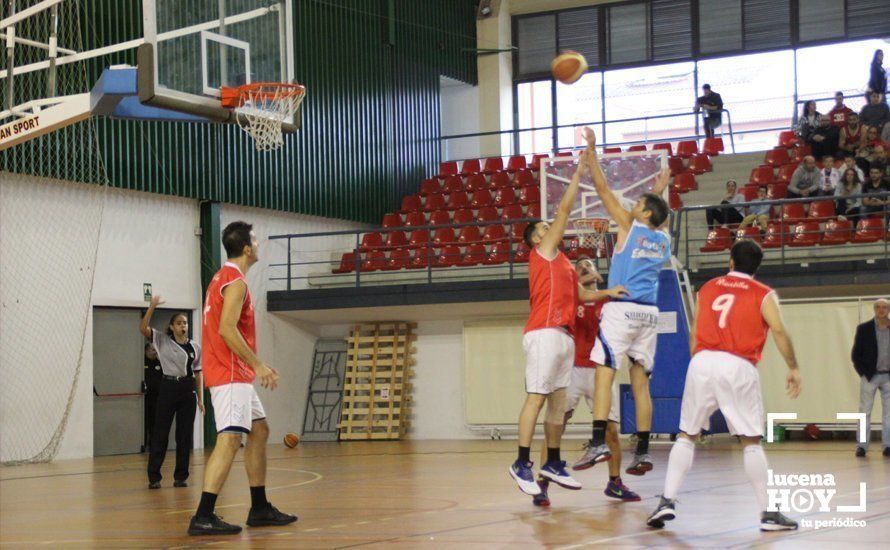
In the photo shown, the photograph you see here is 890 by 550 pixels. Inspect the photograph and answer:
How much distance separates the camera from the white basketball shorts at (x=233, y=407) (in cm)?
734

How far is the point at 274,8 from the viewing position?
13617 millimetres

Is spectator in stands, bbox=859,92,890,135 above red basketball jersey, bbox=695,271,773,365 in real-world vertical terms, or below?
above

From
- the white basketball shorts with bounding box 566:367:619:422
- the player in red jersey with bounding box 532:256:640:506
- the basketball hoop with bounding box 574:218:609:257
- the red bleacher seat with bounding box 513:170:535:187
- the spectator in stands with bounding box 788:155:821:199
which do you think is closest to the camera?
the player in red jersey with bounding box 532:256:640:506

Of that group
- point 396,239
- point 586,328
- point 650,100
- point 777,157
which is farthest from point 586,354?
point 650,100

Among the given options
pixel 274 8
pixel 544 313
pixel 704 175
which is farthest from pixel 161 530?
pixel 704 175

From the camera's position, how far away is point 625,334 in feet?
28.1

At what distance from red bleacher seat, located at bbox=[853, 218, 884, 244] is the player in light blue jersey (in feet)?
33.1

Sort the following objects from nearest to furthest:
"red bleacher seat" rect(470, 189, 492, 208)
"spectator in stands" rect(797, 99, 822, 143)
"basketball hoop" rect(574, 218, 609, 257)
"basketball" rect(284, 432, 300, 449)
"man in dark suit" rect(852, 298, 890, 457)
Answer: "man in dark suit" rect(852, 298, 890, 457) < "basketball hoop" rect(574, 218, 609, 257) < "basketball" rect(284, 432, 300, 449) < "spectator in stands" rect(797, 99, 822, 143) < "red bleacher seat" rect(470, 189, 492, 208)

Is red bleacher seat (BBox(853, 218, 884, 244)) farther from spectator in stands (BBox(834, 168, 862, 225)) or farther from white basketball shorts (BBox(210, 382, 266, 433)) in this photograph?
white basketball shorts (BBox(210, 382, 266, 433))

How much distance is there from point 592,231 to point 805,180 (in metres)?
4.68

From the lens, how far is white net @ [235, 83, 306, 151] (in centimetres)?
1220

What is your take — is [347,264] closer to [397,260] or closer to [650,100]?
[397,260]

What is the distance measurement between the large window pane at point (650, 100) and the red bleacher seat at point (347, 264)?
6.94 metres

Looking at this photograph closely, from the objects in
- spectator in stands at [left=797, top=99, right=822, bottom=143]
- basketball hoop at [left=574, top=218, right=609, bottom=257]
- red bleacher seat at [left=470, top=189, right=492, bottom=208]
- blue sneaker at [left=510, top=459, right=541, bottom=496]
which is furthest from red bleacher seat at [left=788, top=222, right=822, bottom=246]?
blue sneaker at [left=510, top=459, right=541, bottom=496]
